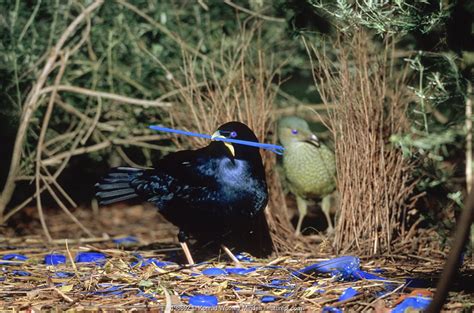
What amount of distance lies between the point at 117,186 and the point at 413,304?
6.75 ft


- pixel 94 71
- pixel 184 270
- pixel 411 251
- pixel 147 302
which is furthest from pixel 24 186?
pixel 411 251

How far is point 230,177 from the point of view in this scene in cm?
388

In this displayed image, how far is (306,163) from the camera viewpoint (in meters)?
4.64

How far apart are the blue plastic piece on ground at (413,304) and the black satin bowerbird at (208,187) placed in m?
1.13

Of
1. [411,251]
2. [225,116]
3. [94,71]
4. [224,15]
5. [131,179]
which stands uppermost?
[224,15]

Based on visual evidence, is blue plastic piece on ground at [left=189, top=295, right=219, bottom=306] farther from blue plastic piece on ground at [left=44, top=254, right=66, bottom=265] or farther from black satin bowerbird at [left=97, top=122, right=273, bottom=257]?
blue plastic piece on ground at [left=44, top=254, right=66, bottom=265]

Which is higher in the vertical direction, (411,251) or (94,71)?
(94,71)

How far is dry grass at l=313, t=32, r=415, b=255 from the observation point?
3.97m

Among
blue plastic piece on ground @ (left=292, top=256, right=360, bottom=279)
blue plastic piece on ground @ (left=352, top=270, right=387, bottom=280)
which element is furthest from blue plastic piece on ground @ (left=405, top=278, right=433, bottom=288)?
blue plastic piece on ground @ (left=292, top=256, right=360, bottom=279)

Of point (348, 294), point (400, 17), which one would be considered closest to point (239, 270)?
point (348, 294)

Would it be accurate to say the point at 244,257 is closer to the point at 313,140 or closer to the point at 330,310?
the point at 313,140

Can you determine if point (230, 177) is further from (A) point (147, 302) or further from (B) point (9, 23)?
(B) point (9, 23)

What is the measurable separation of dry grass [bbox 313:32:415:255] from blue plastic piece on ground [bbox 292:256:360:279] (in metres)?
0.36

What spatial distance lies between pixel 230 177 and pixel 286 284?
73 cm
